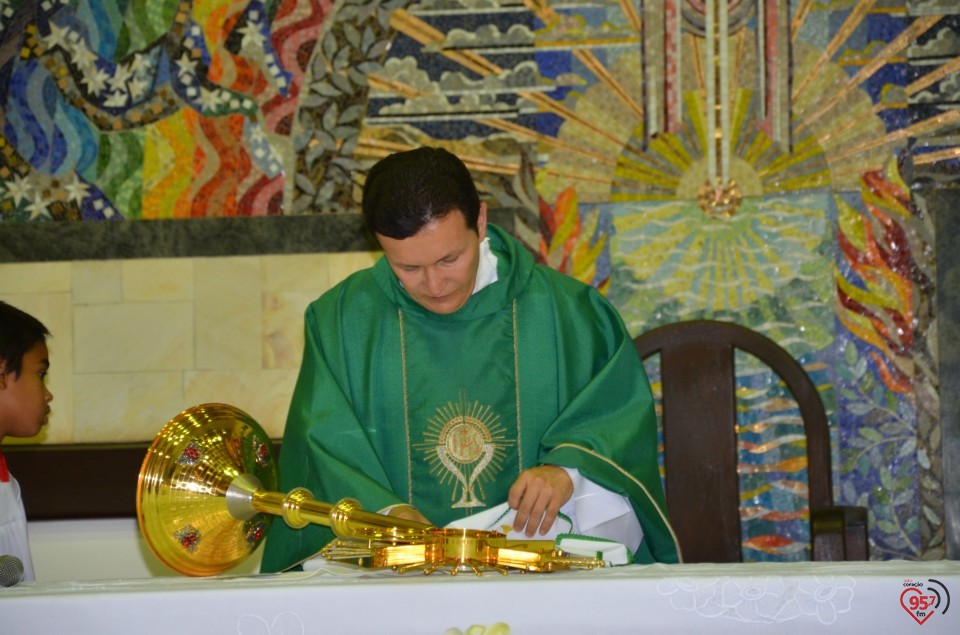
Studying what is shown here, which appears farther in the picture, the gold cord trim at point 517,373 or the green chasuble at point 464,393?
the gold cord trim at point 517,373

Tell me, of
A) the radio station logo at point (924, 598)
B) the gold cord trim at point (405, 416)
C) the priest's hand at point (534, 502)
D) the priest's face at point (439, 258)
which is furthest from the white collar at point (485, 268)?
the radio station logo at point (924, 598)

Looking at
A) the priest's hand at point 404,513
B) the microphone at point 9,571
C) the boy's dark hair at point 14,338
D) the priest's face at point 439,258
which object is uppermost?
the priest's face at point 439,258

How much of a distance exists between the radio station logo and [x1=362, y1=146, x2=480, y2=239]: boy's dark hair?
151cm

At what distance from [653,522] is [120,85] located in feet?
9.77

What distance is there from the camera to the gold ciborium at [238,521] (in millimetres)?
2264

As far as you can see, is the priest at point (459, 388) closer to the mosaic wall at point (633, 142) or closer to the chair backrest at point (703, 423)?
the chair backrest at point (703, 423)

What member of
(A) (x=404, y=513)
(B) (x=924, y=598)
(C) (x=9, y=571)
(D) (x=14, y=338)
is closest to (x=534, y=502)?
(A) (x=404, y=513)

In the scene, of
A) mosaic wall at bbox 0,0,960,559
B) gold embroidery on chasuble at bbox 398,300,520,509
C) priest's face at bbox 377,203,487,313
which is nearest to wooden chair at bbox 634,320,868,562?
mosaic wall at bbox 0,0,960,559

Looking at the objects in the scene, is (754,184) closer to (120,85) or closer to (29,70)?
(120,85)

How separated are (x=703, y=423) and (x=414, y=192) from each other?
5.48ft

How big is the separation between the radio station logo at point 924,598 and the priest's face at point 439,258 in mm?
1470

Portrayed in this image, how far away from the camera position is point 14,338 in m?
3.33

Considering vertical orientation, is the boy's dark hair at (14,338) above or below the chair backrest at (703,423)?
above

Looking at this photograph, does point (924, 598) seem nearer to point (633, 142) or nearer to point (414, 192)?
point (414, 192)
